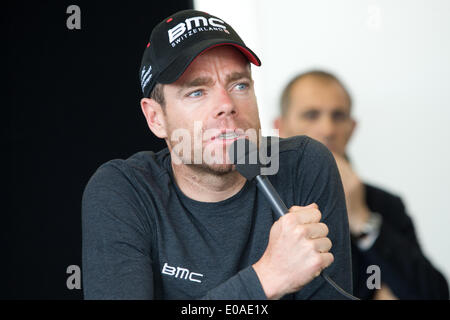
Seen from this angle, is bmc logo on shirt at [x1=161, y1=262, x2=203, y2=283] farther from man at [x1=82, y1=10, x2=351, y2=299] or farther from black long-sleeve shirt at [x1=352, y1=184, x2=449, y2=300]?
black long-sleeve shirt at [x1=352, y1=184, x2=449, y2=300]

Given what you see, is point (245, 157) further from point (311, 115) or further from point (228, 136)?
point (311, 115)

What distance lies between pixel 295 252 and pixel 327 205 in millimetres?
308

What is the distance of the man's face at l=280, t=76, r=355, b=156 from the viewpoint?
81.9 inches

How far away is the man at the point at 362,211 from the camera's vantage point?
1.83 meters

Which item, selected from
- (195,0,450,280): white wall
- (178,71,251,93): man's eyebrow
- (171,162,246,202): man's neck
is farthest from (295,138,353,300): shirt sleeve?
(195,0,450,280): white wall

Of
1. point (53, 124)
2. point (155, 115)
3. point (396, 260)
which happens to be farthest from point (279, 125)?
point (155, 115)

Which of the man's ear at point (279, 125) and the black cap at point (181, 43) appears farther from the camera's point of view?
the man's ear at point (279, 125)

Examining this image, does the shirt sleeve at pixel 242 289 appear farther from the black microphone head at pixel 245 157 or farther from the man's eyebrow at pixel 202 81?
the man's eyebrow at pixel 202 81

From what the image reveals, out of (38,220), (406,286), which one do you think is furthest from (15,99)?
(406,286)

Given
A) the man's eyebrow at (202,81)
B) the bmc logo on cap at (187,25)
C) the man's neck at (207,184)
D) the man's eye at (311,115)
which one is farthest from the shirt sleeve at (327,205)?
the man's eye at (311,115)

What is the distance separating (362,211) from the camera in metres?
2.00

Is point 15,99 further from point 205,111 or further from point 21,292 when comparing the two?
point 205,111

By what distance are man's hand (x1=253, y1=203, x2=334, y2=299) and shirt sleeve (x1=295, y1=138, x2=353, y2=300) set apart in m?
0.22

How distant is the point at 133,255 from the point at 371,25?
196 centimetres
